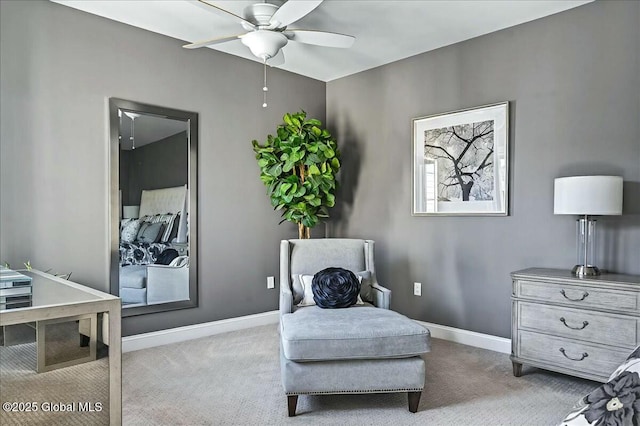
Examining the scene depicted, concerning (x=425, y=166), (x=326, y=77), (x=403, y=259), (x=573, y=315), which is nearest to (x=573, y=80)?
(x=425, y=166)

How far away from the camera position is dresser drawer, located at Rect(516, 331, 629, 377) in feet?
8.09

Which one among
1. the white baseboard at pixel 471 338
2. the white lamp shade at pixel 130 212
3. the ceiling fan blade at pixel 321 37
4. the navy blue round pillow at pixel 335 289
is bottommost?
the white baseboard at pixel 471 338

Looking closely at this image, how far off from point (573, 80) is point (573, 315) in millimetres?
1631

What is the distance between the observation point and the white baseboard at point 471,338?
3373 mm

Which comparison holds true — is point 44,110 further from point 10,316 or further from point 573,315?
point 573,315

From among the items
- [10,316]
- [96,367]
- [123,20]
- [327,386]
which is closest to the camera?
[10,316]

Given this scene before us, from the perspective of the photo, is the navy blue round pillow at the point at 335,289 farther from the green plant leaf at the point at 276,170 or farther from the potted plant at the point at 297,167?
the green plant leaf at the point at 276,170

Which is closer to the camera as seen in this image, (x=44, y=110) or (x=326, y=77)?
(x=44, y=110)

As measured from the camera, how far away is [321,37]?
2820mm

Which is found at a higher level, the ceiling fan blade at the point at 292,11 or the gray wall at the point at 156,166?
the ceiling fan blade at the point at 292,11

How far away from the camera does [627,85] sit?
283cm

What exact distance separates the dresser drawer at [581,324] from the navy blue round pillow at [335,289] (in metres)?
1.10

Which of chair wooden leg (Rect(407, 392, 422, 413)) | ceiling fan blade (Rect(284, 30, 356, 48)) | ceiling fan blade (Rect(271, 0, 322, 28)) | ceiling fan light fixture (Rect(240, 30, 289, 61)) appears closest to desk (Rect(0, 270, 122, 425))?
chair wooden leg (Rect(407, 392, 422, 413))

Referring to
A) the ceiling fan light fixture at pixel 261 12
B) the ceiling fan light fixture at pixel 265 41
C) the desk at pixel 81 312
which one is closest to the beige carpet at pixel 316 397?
the desk at pixel 81 312
